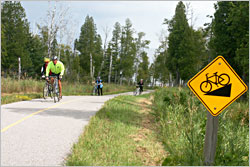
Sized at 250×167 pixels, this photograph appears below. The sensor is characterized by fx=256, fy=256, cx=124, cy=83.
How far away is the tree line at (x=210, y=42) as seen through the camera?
71.6ft

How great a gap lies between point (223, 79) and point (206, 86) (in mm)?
264

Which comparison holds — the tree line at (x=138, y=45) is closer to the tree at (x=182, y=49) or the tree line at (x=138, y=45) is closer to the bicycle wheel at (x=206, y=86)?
the tree at (x=182, y=49)

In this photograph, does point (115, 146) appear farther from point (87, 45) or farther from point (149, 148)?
point (87, 45)

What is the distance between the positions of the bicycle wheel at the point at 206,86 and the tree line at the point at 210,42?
57.1 feet

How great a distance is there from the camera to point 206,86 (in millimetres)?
3891

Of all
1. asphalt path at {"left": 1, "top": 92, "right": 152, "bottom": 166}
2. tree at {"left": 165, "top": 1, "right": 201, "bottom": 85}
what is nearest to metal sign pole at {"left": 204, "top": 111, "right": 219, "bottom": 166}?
asphalt path at {"left": 1, "top": 92, "right": 152, "bottom": 166}

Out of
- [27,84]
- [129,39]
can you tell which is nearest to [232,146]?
[27,84]

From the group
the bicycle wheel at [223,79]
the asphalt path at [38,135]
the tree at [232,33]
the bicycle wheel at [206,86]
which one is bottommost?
the asphalt path at [38,135]

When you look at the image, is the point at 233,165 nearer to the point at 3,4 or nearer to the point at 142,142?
the point at 142,142

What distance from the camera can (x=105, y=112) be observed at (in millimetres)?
9258

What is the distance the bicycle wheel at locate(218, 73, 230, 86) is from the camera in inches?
150

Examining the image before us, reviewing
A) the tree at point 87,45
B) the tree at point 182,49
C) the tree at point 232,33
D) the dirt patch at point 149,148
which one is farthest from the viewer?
the tree at point 87,45

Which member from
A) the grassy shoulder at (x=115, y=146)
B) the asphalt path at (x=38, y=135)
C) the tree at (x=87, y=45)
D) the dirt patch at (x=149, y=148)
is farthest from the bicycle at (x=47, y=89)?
the tree at (x=87, y=45)

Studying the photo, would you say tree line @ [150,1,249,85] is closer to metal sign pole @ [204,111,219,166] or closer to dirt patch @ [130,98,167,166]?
dirt patch @ [130,98,167,166]
